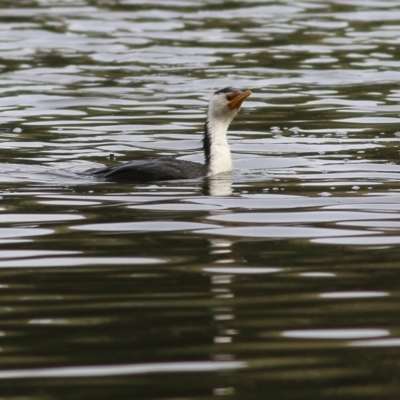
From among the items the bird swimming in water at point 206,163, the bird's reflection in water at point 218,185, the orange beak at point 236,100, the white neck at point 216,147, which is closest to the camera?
the bird's reflection in water at point 218,185

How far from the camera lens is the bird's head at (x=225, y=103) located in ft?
42.5

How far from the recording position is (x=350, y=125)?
1514 centimetres

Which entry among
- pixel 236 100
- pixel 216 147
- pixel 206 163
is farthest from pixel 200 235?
pixel 236 100

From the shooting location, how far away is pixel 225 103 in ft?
42.6

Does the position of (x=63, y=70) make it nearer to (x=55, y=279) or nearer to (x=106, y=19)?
(x=106, y=19)

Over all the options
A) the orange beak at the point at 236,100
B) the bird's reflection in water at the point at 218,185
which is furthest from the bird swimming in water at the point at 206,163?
the bird's reflection in water at the point at 218,185

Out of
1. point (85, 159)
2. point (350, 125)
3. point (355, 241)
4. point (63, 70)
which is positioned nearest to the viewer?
point (355, 241)

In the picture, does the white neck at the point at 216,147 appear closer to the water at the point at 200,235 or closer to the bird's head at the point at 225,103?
the bird's head at the point at 225,103

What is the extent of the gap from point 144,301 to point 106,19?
19863mm

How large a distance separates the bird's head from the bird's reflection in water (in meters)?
1.02

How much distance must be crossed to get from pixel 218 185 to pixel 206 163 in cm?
119

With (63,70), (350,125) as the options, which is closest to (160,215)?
(350,125)

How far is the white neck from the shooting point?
1233 centimetres

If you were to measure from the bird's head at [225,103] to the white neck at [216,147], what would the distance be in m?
0.06
